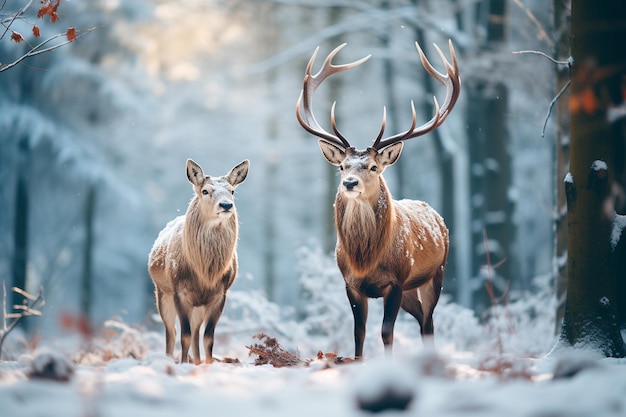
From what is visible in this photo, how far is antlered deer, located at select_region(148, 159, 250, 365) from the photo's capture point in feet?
24.5

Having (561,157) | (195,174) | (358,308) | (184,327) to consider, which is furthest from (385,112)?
(561,157)

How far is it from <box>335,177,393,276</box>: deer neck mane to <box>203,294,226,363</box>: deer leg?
54.6 inches

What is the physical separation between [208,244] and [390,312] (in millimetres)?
1998

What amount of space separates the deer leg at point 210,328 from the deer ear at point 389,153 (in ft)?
7.10

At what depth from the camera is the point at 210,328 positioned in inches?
294

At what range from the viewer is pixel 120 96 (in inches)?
730

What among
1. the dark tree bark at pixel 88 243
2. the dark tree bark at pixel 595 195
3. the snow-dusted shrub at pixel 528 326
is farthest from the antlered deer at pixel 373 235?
the dark tree bark at pixel 88 243

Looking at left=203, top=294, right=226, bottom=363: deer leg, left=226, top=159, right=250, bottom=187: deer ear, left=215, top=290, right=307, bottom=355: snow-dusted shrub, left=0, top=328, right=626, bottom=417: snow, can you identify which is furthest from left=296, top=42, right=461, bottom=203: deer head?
left=215, top=290, right=307, bottom=355: snow-dusted shrub

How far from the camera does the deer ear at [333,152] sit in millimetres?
7551

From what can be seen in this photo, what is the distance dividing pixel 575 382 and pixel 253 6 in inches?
691

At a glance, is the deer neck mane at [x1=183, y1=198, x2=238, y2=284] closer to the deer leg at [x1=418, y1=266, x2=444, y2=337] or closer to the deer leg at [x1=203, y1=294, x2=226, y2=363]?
the deer leg at [x1=203, y1=294, x2=226, y2=363]

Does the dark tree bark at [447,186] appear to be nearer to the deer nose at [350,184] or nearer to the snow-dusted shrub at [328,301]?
the snow-dusted shrub at [328,301]

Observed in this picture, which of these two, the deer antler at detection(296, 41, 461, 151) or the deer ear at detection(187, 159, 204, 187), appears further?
the deer ear at detection(187, 159, 204, 187)

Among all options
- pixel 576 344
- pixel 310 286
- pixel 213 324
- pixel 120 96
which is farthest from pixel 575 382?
pixel 120 96
